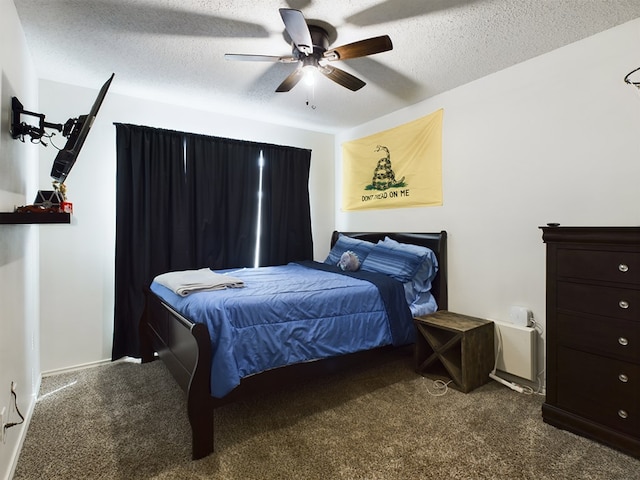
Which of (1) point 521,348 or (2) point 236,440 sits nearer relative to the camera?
(2) point 236,440

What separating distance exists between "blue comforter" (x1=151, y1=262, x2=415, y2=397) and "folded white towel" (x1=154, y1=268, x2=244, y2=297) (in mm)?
63

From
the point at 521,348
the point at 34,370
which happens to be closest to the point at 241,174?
the point at 34,370

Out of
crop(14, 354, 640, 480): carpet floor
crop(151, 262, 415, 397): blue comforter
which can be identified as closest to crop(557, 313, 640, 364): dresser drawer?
crop(14, 354, 640, 480): carpet floor

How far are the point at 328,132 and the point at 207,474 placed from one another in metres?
4.01

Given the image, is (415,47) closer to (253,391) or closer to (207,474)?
(253,391)

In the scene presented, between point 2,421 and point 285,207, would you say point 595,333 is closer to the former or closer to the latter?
point 2,421

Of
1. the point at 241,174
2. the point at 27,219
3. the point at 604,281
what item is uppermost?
the point at 241,174

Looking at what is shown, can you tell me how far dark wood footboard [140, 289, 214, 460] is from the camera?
5.72 ft

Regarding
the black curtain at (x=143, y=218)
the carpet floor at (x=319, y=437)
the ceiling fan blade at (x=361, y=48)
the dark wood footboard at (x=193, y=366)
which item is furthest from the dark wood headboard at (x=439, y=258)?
the black curtain at (x=143, y=218)

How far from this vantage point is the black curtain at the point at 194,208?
314 cm

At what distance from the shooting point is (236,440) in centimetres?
190

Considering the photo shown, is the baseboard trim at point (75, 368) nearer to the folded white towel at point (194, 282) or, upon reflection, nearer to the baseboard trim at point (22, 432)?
the baseboard trim at point (22, 432)

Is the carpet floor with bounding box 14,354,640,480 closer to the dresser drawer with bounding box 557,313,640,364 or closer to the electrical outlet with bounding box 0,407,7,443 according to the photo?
the electrical outlet with bounding box 0,407,7,443

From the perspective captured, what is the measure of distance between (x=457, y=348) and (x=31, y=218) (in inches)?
114
